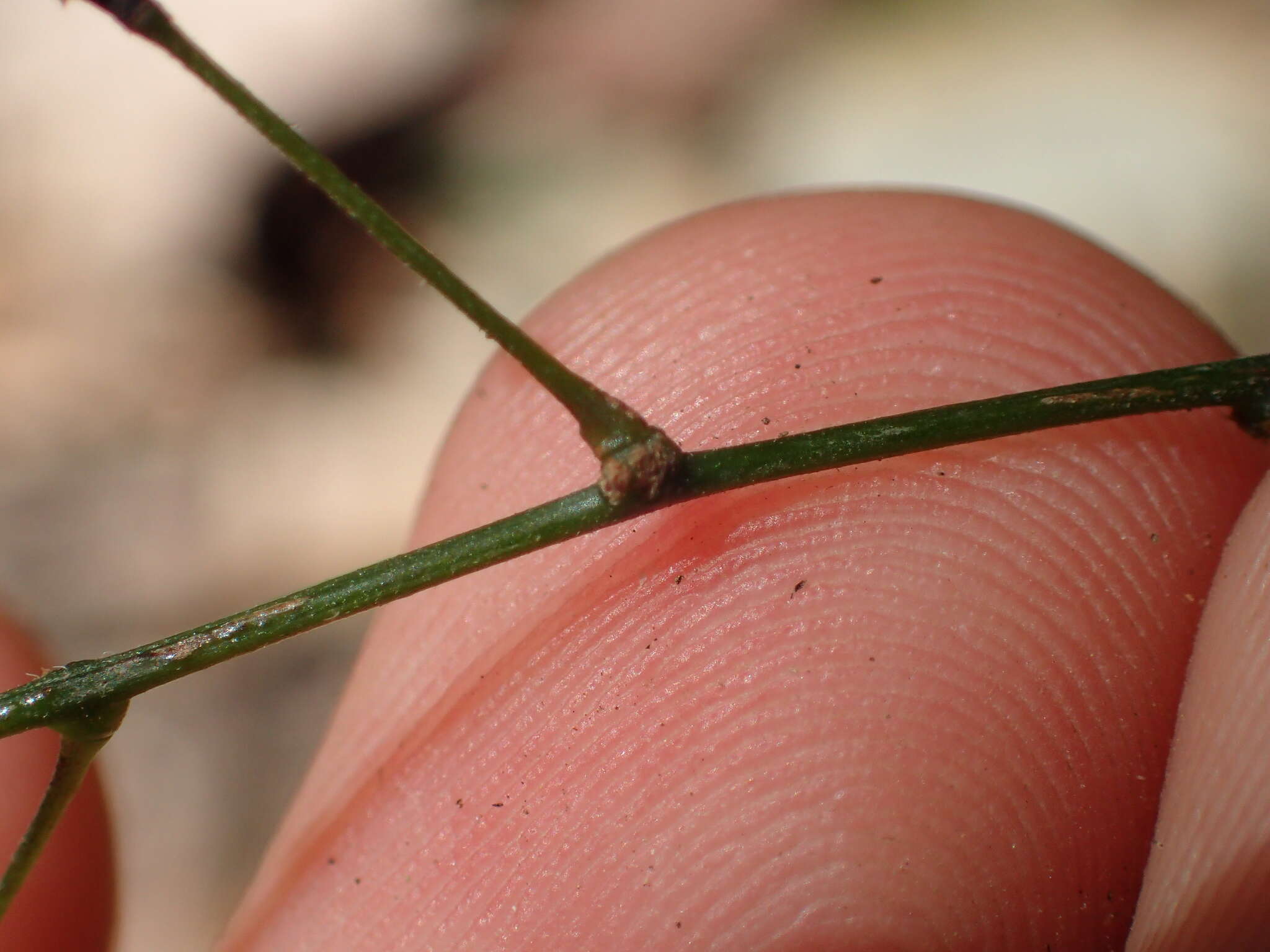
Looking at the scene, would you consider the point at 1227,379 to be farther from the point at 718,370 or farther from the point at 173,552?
the point at 173,552

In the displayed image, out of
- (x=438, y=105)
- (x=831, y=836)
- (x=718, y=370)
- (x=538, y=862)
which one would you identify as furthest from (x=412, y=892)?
(x=438, y=105)

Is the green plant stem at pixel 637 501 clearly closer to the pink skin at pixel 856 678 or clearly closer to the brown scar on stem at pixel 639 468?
the brown scar on stem at pixel 639 468

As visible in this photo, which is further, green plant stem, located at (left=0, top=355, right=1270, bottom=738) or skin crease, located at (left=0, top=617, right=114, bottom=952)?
skin crease, located at (left=0, top=617, right=114, bottom=952)

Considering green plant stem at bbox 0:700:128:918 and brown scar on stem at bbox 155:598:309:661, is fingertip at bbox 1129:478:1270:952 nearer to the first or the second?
brown scar on stem at bbox 155:598:309:661

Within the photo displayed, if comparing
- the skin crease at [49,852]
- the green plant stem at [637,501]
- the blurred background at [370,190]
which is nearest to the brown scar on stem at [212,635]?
the green plant stem at [637,501]

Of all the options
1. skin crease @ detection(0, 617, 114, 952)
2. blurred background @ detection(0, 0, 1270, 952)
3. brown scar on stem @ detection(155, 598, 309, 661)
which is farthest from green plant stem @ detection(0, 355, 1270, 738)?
blurred background @ detection(0, 0, 1270, 952)
